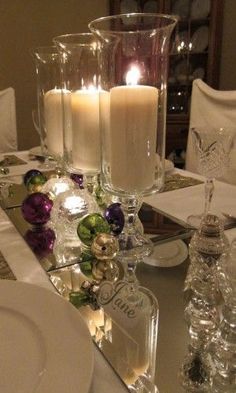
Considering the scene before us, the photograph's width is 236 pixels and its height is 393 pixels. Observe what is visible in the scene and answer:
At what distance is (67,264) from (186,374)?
0.31m

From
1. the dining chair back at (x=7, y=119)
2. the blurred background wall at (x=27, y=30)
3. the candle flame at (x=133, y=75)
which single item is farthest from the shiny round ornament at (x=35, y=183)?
the blurred background wall at (x=27, y=30)

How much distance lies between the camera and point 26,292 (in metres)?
0.49

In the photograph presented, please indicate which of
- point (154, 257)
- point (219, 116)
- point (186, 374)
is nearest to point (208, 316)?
point (186, 374)

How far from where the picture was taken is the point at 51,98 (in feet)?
3.27

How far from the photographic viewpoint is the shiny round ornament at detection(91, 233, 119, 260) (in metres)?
0.62

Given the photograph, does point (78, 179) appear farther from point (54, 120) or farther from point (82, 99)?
Answer: point (82, 99)

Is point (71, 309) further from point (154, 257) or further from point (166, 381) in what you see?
→ point (154, 257)

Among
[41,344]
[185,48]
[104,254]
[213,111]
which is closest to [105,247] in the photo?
[104,254]

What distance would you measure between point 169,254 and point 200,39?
2.29 m

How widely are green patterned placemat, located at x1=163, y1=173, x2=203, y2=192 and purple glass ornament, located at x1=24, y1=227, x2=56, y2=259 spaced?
0.40 metres

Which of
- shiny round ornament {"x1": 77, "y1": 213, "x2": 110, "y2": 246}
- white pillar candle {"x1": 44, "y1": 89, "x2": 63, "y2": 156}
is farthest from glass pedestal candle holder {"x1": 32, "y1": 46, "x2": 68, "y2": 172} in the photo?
shiny round ornament {"x1": 77, "y1": 213, "x2": 110, "y2": 246}

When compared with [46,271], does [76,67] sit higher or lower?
higher

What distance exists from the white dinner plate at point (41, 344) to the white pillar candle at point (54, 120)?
0.55 metres

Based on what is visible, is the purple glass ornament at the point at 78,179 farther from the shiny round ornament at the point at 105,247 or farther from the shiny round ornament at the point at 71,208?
the shiny round ornament at the point at 105,247
